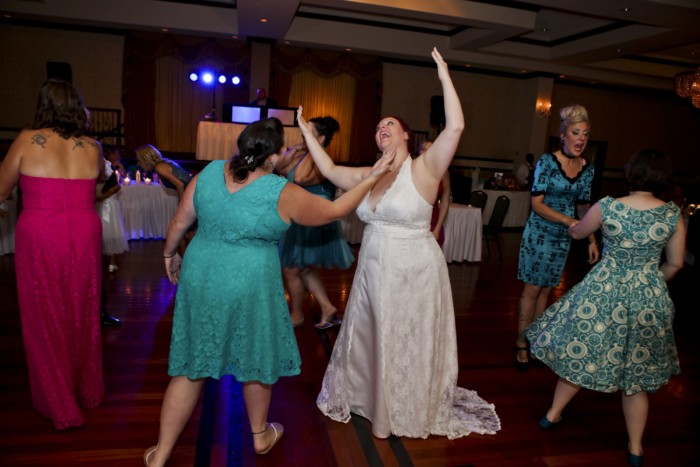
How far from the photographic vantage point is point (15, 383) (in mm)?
2812

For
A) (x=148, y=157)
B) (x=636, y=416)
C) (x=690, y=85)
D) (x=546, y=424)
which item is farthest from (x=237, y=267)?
(x=690, y=85)

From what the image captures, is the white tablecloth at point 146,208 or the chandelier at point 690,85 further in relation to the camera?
the chandelier at point 690,85

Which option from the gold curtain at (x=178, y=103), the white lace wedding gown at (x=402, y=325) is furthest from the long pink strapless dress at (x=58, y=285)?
the gold curtain at (x=178, y=103)

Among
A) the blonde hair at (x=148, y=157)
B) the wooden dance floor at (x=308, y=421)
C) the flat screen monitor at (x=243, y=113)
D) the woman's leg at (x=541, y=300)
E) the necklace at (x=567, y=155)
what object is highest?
the flat screen monitor at (x=243, y=113)

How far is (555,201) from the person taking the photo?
323 centimetres

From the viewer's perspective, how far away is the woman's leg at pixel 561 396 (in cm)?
258

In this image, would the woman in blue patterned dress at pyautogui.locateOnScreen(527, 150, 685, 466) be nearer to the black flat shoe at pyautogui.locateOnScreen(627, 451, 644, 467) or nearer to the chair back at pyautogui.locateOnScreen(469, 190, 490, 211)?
the black flat shoe at pyautogui.locateOnScreen(627, 451, 644, 467)

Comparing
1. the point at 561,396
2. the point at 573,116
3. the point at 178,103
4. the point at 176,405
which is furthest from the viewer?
the point at 178,103

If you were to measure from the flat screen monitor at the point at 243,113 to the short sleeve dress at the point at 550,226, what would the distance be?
776 cm

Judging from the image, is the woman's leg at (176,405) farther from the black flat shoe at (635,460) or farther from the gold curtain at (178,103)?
the gold curtain at (178,103)

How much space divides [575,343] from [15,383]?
3012mm

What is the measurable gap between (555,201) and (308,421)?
6.71 feet

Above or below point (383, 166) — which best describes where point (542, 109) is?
above

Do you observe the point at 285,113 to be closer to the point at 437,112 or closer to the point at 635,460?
the point at 437,112
